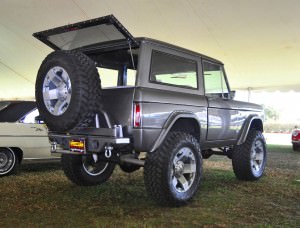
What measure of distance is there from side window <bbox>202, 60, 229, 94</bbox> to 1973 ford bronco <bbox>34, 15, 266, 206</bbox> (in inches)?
2.4

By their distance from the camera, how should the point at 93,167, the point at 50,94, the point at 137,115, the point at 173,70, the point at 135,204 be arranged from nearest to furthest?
the point at 137,115, the point at 50,94, the point at 135,204, the point at 173,70, the point at 93,167

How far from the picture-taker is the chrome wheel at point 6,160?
6.80 m

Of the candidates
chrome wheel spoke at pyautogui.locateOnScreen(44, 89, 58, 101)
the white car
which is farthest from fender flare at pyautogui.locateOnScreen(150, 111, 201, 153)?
the white car

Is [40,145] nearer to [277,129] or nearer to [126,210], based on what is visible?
[126,210]

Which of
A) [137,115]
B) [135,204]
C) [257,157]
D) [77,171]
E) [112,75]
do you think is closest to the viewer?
[137,115]

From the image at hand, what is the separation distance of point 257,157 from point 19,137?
14.4 feet

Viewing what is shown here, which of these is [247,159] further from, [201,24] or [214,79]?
[201,24]

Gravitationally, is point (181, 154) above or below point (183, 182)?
above

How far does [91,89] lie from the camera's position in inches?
164

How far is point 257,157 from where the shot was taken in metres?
6.79

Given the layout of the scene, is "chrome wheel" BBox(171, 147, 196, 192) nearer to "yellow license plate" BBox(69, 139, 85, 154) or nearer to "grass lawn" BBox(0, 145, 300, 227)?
"grass lawn" BBox(0, 145, 300, 227)

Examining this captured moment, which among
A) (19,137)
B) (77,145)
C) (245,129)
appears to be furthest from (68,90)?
(245,129)

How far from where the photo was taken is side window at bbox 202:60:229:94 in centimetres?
557

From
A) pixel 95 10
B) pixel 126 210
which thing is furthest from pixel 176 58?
pixel 95 10
